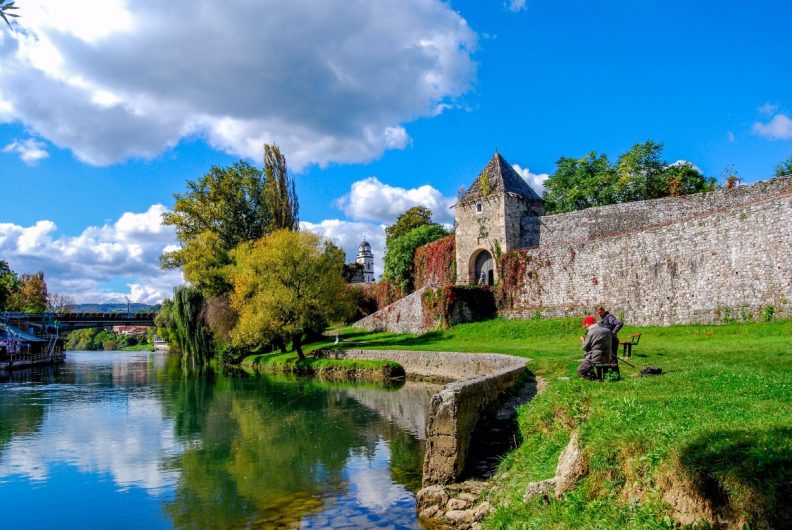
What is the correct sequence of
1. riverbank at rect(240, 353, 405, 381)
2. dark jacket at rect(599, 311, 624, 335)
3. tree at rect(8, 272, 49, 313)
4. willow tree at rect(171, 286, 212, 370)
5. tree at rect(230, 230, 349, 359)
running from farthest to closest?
tree at rect(8, 272, 49, 313) → willow tree at rect(171, 286, 212, 370) → tree at rect(230, 230, 349, 359) → riverbank at rect(240, 353, 405, 381) → dark jacket at rect(599, 311, 624, 335)

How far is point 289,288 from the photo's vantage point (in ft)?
107

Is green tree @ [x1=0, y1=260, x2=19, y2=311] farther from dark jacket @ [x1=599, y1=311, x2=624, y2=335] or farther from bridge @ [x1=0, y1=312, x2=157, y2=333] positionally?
dark jacket @ [x1=599, y1=311, x2=624, y2=335]

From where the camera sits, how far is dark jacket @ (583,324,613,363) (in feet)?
35.6

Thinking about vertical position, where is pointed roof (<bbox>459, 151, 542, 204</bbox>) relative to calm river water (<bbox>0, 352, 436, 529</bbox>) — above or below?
above

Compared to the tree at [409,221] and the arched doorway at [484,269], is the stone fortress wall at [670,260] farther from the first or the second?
the tree at [409,221]

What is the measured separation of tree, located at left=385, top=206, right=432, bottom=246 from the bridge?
3162cm

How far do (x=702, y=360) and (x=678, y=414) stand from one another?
817 cm

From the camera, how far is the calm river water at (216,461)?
9.24 m

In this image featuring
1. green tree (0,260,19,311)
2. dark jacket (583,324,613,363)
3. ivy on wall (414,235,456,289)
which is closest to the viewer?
dark jacket (583,324,613,363)

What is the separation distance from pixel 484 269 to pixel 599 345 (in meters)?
27.2

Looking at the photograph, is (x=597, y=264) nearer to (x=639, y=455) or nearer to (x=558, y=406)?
(x=558, y=406)

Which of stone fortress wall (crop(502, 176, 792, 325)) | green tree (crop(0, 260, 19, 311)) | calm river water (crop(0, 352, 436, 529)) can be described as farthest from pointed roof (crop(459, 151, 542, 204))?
green tree (crop(0, 260, 19, 311))

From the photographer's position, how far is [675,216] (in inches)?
1190

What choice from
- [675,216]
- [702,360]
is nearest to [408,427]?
[702,360]
